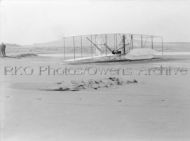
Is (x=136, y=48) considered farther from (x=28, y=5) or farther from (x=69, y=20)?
(x=28, y=5)

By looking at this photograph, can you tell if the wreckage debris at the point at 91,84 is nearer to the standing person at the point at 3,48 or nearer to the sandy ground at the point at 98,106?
the sandy ground at the point at 98,106

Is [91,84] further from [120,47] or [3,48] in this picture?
[3,48]

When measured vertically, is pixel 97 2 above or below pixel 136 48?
above

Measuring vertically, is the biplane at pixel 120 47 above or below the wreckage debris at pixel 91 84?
above

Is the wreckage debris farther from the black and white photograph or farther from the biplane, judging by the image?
the biplane

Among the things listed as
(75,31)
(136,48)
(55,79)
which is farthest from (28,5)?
(136,48)

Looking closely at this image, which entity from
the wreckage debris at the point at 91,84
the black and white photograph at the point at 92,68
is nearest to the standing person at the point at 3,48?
the black and white photograph at the point at 92,68

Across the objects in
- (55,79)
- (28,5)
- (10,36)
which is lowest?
(55,79)
